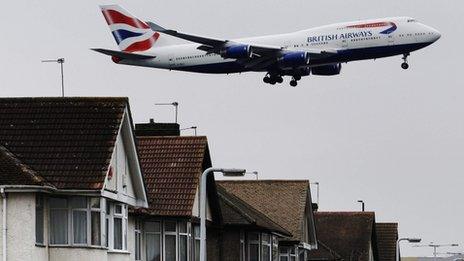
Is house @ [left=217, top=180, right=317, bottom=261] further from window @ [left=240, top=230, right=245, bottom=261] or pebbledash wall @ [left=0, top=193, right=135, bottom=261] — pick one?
pebbledash wall @ [left=0, top=193, right=135, bottom=261]

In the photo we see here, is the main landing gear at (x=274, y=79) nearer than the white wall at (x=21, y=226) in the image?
No

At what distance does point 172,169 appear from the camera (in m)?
49.9

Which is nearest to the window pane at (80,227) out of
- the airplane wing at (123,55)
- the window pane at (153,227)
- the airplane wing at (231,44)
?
the window pane at (153,227)

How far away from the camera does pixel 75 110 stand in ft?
Result: 131

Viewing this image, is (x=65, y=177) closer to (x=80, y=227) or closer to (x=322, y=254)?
(x=80, y=227)

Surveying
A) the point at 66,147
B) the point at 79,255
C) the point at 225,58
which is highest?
the point at 225,58

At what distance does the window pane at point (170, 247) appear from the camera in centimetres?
4850

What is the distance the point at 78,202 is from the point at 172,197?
11.1 metres

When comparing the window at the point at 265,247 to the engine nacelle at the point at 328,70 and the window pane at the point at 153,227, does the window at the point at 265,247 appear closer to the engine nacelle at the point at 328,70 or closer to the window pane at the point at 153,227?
the window pane at the point at 153,227

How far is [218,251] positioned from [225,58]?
47.8 metres

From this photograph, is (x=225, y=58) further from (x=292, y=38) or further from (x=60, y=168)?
(x=60, y=168)

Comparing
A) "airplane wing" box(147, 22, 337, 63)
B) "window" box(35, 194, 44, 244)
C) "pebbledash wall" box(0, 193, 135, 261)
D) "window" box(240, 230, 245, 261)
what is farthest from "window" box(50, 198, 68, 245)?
"airplane wing" box(147, 22, 337, 63)

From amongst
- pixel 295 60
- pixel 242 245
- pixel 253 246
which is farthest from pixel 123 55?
pixel 242 245

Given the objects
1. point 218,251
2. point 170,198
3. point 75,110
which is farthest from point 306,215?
point 75,110
